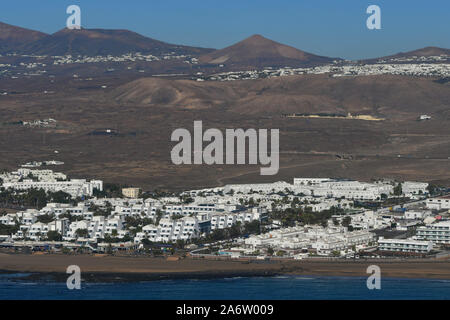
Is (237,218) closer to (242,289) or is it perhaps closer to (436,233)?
(436,233)

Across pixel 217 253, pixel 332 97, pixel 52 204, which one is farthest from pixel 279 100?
pixel 217 253

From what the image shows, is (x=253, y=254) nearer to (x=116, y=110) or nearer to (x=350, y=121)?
(x=350, y=121)

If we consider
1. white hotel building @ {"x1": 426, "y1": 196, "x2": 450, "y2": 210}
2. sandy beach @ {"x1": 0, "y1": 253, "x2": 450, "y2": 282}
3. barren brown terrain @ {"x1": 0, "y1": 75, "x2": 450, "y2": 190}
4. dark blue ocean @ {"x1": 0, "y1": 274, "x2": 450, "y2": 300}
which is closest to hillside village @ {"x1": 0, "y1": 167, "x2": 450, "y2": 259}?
white hotel building @ {"x1": 426, "y1": 196, "x2": 450, "y2": 210}

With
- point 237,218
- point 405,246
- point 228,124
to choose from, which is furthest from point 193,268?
point 228,124

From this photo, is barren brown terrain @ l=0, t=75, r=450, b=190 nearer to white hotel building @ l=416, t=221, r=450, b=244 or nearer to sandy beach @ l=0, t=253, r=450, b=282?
white hotel building @ l=416, t=221, r=450, b=244

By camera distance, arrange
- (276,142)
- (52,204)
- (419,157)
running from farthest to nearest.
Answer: (276,142) → (419,157) → (52,204)
